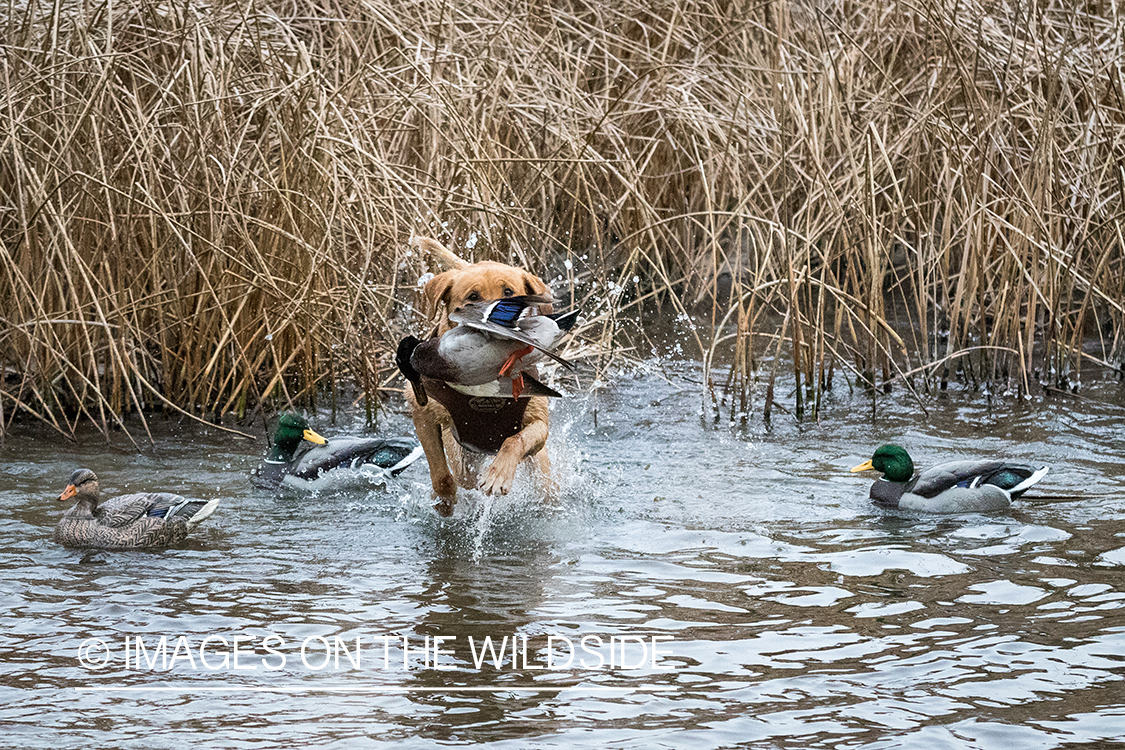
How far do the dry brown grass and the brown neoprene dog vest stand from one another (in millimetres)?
1865

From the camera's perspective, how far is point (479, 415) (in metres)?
5.68

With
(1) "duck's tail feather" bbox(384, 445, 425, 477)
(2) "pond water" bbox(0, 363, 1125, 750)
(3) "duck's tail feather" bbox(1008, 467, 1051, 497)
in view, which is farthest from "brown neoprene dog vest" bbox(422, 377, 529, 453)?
(3) "duck's tail feather" bbox(1008, 467, 1051, 497)

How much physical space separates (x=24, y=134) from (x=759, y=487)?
4395 millimetres

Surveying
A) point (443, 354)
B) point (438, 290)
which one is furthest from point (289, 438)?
point (443, 354)

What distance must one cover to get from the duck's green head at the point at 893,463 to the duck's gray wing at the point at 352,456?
2.33 meters

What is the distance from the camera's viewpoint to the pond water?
151 inches

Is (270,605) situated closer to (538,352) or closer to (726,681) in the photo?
(538,352)

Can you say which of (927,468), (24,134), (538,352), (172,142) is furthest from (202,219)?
(927,468)

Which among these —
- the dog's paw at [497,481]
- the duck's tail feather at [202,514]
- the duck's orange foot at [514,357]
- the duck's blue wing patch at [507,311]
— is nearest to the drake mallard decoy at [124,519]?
the duck's tail feather at [202,514]

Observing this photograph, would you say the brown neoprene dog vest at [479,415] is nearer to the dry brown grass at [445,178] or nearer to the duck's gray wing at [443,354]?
the duck's gray wing at [443,354]

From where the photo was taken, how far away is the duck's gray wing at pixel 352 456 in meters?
6.66

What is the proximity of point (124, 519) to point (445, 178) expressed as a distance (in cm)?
343

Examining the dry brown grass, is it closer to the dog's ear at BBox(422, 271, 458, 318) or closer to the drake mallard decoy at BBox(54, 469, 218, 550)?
the drake mallard decoy at BBox(54, 469, 218, 550)

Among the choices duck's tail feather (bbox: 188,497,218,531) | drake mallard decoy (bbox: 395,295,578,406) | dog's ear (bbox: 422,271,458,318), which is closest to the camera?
drake mallard decoy (bbox: 395,295,578,406)
